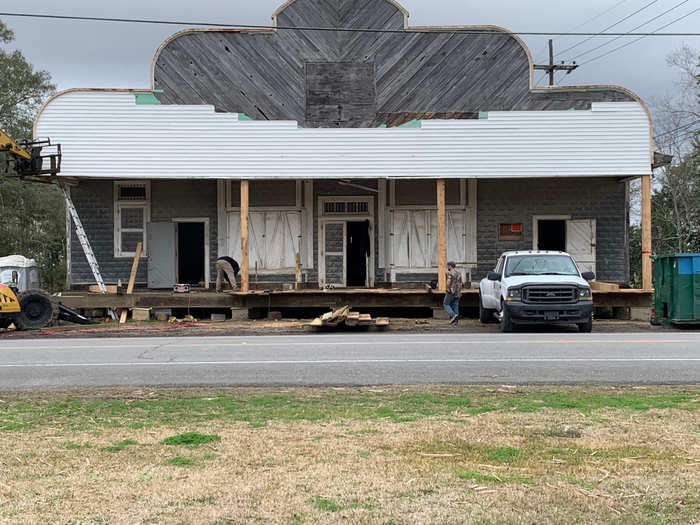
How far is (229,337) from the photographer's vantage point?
56.6 ft

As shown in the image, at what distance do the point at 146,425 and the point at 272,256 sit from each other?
1723 centimetres

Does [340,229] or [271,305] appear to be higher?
[340,229]

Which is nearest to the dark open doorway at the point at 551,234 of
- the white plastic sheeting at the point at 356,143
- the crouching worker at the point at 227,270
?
the white plastic sheeting at the point at 356,143

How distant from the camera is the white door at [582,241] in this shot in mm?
24469

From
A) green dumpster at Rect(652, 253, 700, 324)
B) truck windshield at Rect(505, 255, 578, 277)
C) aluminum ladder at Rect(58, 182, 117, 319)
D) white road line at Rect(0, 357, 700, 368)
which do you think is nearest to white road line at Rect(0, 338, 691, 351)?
white road line at Rect(0, 357, 700, 368)

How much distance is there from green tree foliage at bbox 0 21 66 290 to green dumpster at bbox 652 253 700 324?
3157 centimetres

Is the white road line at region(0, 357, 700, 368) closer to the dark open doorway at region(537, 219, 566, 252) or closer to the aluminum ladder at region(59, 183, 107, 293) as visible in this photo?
the aluminum ladder at region(59, 183, 107, 293)

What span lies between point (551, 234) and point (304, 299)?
8352mm

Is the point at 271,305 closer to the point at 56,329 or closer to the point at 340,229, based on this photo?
the point at 340,229

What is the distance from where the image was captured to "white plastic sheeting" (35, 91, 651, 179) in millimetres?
22281

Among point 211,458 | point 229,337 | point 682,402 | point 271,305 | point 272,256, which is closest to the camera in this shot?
point 211,458

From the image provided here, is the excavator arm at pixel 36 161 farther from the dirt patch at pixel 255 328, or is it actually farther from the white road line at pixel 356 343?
the white road line at pixel 356 343

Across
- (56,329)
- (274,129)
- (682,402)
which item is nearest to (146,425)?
(682,402)

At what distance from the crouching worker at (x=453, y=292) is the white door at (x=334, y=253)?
4.72 meters
